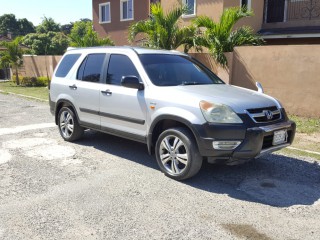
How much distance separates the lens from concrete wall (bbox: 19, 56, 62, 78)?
20.6m

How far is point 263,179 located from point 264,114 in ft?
3.23

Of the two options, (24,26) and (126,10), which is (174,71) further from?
(24,26)

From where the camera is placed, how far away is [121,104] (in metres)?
5.46

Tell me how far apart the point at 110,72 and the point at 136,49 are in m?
0.58

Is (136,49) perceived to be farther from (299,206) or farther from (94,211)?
(299,206)

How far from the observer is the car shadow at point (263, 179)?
4.39 m

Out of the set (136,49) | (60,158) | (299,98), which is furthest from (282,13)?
(60,158)

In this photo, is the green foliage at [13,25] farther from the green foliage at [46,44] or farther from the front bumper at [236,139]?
the front bumper at [236,139]

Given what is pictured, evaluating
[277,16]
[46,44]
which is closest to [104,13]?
[46,44]

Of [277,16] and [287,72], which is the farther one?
[277,16]

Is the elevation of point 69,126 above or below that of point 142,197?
above

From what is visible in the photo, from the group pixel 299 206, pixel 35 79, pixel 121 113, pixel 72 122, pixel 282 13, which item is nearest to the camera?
pixel 299 206

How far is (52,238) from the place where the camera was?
11.0ft

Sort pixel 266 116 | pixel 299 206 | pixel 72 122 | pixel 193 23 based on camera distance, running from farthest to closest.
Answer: pixel 193 23
pixel 72 122
pixel 266 116
pixel 299 206
